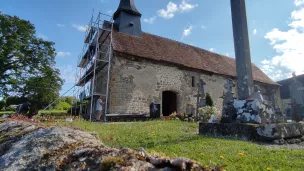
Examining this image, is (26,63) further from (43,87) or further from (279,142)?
(279,142)

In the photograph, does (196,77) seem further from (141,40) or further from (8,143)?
(8,143)

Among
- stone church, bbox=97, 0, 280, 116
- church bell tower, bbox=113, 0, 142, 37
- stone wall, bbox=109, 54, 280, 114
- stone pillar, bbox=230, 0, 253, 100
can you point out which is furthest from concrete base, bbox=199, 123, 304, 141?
church bell tower, bbox=113, 0, 142, 37

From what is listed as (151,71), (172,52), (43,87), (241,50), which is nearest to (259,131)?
(241,50)

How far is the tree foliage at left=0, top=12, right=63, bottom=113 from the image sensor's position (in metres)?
19.0

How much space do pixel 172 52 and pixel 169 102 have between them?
13.4 ft

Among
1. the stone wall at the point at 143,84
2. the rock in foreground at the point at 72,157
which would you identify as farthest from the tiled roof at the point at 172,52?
the rock in foreground at the point at 72,157

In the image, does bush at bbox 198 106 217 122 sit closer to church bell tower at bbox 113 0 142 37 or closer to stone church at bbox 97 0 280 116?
stone church at bbox 97 0 280 116

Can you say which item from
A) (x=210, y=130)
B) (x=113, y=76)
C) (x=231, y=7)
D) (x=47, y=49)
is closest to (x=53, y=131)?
(x=210, y=130)

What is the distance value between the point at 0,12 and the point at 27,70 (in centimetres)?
630

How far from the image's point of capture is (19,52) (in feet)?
65.6

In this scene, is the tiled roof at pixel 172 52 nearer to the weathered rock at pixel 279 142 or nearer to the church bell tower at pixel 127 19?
the church bell tower at pixel 127 19

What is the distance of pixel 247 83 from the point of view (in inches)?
225

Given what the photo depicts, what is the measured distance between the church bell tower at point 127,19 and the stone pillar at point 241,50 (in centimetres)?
1000

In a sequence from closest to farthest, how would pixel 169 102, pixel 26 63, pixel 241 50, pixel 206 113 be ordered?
1. pixel 241 50
2. pixel 206 113
3. pixel 169 102
4. pixel 26 63
